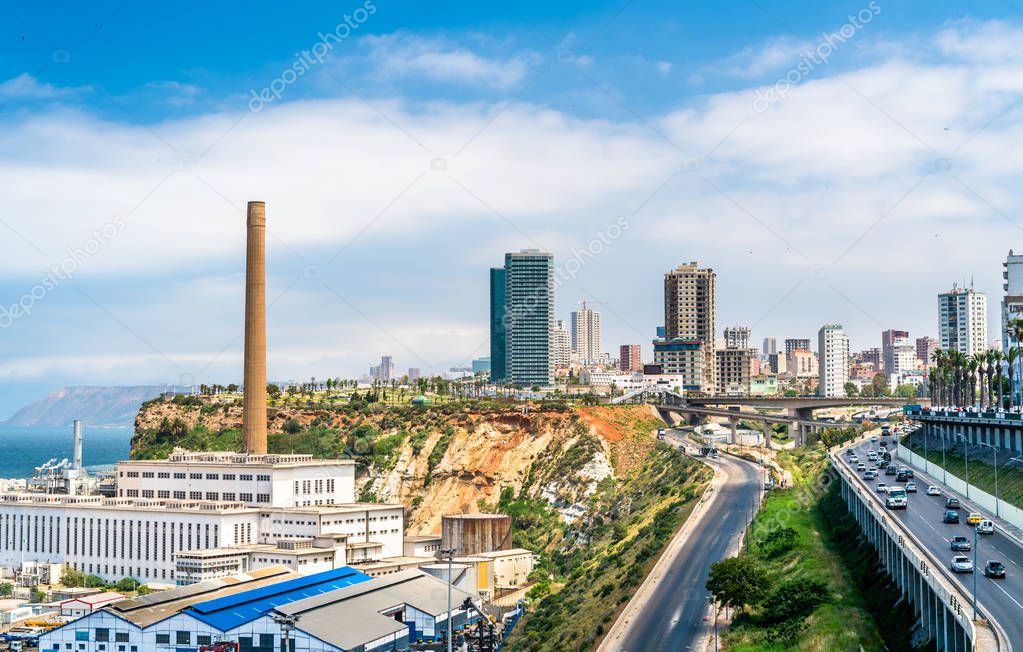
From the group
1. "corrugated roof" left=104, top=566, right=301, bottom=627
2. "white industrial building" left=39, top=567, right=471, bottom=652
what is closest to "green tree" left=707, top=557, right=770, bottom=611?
"white industrial building" left=39, top=567, right=471, bottom=652

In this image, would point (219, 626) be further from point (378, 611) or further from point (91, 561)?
point (91, 561)

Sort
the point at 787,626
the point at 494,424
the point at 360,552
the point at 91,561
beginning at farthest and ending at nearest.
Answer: the point at 494,424, the point at 91,561, the point at 360,552, the point at 787,626

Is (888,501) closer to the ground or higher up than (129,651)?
higher up

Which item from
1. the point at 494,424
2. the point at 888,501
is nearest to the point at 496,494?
the point at 494,424

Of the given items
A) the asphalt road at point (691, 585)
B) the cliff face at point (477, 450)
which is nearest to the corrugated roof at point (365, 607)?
the asphalt road at point (691, 585)

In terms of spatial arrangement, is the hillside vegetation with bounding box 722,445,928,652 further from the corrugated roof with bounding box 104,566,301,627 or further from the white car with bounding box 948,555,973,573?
the corrugated roof with bounding box 104,566,301,627

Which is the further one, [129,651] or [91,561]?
[91,561]
